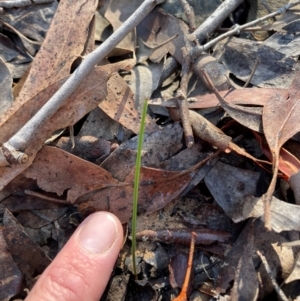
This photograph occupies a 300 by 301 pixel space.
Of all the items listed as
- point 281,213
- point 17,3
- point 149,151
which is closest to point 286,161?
point 281,213

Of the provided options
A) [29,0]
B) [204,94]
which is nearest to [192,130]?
[204,94]

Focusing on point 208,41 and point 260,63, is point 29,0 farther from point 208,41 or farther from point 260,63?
point 260,63

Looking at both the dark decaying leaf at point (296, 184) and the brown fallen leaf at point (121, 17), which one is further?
the brown fallen leaf at point (121, 17)

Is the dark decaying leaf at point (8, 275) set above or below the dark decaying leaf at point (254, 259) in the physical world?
above

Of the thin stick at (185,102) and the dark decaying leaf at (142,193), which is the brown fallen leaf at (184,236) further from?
the thin stick at (185,102)

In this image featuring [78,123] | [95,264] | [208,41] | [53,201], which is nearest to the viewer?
[95,264]

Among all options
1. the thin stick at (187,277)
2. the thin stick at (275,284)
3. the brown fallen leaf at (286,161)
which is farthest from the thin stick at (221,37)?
the thin stick at (275,284)

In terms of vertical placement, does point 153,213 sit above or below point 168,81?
below

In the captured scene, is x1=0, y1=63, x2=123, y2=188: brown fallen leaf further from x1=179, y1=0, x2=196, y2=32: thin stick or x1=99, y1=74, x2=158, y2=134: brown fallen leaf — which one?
x1=179, y1=0, x2=196, y2=32: thin stick
